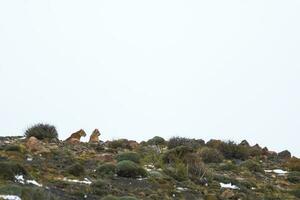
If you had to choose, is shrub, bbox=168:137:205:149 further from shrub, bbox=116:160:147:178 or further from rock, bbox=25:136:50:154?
shrub, bbox=116:160:147:178

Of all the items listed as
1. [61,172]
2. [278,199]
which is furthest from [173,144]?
[61,172]

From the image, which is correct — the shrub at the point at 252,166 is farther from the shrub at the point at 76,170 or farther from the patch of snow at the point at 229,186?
the shrub at the point at 76,170

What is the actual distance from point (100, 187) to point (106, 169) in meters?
2.32

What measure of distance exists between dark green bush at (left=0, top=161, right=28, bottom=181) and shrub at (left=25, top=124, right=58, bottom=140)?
9587 millimetres

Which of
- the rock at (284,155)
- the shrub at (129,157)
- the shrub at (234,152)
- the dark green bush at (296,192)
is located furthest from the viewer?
the rock at (284,155)

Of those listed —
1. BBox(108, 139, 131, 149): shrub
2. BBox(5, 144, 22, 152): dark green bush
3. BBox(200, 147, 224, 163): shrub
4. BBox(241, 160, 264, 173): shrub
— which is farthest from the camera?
BBox(108, 139, 131, 149): shrub

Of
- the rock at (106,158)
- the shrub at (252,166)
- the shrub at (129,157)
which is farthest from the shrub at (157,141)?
the shrub at (129,157)

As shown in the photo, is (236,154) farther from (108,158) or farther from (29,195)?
(29,195)

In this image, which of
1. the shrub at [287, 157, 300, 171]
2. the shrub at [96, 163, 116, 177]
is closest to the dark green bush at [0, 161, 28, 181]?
the shrub at [96, 163, 116, 177]

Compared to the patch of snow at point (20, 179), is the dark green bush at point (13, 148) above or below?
above

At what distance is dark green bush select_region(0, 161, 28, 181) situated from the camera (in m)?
11.7

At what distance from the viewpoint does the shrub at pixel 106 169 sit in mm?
14925

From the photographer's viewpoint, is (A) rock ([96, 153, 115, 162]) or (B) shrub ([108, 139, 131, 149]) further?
(B) shrub ([108, 139, 131, 149])

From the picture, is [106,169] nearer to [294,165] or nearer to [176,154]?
[176,154]
